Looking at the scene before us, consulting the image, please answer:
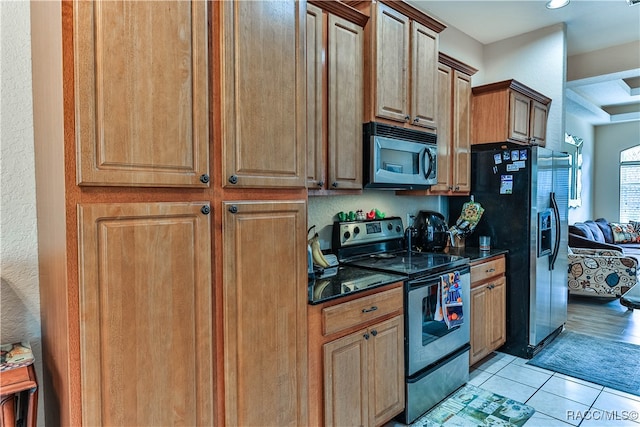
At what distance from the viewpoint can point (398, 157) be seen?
8.48ft

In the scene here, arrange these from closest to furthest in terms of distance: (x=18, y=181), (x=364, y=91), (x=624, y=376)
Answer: (x=18, y=181)
(x=364, y=91)
(x=624, y=376)

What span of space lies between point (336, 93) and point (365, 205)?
1.03 meters

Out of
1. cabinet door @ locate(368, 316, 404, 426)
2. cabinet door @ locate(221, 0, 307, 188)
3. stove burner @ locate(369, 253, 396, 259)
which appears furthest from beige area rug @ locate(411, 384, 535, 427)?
cabinet door @ locate(221, 0, 307, 188)

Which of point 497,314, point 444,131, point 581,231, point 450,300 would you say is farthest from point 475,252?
point 581,231

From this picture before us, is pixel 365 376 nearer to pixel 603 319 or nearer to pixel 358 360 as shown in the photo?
pixel 358 360

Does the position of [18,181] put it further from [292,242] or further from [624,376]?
[624,376]

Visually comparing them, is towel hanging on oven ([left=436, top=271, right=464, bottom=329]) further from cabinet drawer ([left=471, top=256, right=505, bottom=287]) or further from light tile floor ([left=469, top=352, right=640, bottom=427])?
light tile floor ([left=469, top=352, right=640, bottom=427])

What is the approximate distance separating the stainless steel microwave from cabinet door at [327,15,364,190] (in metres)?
0.07

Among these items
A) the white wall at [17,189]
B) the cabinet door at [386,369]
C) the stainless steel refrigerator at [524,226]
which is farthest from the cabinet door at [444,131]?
the white wall at [17,189]

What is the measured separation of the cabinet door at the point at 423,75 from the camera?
268 centimetres

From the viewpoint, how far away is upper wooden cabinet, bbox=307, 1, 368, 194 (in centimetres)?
209

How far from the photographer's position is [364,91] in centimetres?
241

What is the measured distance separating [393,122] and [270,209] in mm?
1373

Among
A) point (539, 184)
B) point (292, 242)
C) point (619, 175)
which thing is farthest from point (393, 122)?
point (619, 175)
